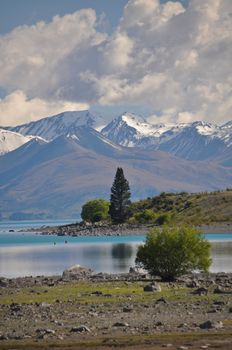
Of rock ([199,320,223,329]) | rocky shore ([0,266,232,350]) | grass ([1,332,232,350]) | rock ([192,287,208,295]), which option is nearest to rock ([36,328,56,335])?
rocky shore ([0,266,232,350])

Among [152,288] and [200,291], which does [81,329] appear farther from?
[152,288]

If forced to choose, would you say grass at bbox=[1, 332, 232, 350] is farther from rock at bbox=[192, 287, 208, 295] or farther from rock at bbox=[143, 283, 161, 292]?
rock at bbox=[143, 283, 161, 292]

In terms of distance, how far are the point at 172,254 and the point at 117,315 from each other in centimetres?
2385

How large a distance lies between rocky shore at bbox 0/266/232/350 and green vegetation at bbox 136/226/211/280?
328 cm

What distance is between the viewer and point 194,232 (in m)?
64.4

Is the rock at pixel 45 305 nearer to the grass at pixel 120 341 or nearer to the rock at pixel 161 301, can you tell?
the rock at pixel 161 301

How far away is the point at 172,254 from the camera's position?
61.4m

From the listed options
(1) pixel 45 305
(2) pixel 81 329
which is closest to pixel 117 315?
(2) pixel 81 329

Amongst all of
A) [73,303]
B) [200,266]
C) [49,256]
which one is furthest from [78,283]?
[49,256]

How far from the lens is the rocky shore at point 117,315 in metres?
29.8

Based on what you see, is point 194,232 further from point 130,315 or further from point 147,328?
point 147,328

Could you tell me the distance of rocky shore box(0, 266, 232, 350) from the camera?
97.9 feet

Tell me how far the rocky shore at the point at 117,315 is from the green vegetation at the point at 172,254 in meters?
3.28

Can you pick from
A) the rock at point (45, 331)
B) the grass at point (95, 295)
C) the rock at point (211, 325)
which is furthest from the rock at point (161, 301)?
the rock at point (45, 331)
